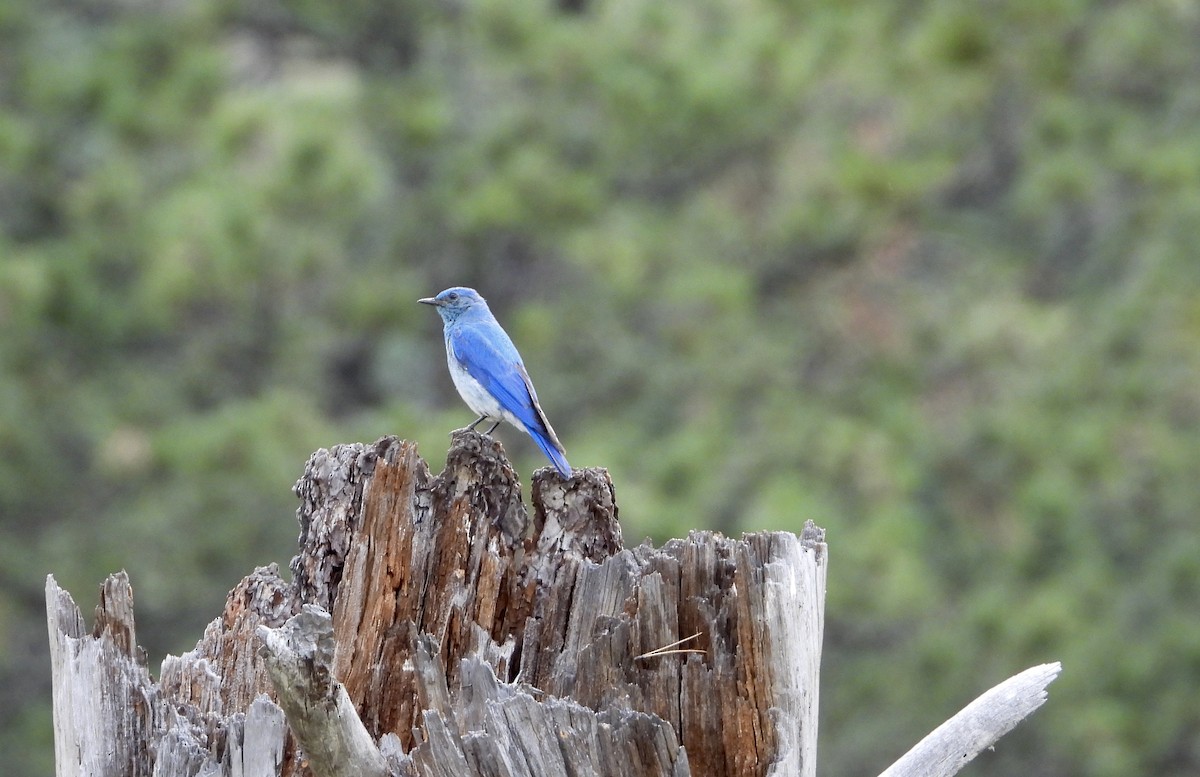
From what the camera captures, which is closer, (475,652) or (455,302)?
(475,652)

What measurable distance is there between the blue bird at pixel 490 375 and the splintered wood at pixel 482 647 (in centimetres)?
139

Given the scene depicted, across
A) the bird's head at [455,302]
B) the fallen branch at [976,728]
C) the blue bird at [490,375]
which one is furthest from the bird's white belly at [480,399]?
the fallen branch at [976,728]

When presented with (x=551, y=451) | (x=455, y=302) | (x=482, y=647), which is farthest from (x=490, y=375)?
(x=482, y=647)

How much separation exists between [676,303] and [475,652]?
9.31m

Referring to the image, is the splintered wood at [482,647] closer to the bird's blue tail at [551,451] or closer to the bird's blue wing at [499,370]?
the bird's blue tail at [551,451]

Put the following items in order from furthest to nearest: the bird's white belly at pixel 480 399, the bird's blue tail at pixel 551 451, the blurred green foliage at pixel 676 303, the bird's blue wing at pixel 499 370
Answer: the blurred green foliage at pixel 676 303, the bird's white belly at pixel 480 399, the bird's blue wing at pixel 499 370, the bird's blue tail at pixel 551 451

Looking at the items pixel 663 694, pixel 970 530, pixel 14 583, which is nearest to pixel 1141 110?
pixel 970 530

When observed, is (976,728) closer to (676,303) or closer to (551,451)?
(551,451)

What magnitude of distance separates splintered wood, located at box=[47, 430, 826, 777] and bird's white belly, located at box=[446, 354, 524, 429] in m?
1.66

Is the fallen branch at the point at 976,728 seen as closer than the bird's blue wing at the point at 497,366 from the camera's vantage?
Yes

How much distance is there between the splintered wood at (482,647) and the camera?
11.7ft

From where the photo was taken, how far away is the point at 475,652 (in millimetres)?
4062

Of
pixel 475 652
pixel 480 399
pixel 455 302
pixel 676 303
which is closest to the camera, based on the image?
pixel 475 652

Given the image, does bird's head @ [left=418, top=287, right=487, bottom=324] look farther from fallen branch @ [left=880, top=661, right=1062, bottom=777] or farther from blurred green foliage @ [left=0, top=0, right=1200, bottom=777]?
blurred green foliage @ [left=0, top=0, right=1200, bottom=777]
